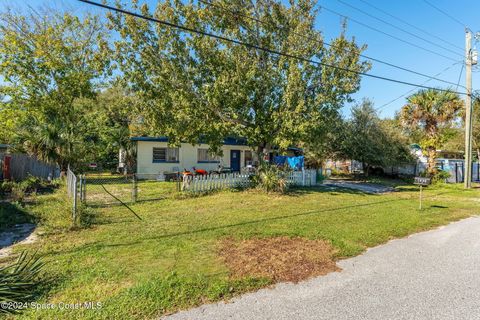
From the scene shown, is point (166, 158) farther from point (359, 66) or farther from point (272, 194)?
point (359, 66)

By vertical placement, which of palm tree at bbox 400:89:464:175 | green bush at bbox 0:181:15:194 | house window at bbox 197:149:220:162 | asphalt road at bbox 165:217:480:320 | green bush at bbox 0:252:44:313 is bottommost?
asphalt road at bbox 165:217:480:320

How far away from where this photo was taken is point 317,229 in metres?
6.50

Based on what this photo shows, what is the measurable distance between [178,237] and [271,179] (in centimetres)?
676

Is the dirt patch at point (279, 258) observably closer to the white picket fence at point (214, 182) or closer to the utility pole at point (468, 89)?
the white picket fence at point (214, 182)

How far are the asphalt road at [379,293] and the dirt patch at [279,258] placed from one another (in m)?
0.24

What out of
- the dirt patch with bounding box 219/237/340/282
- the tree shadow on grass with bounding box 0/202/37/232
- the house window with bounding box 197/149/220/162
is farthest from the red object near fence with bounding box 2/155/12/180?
the dirt patch with bounding box 219/237/340/282

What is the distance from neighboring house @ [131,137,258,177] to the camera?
58.7 feet

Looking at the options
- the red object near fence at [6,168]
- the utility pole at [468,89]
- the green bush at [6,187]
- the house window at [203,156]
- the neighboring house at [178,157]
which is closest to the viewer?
the green bush at [6,187]

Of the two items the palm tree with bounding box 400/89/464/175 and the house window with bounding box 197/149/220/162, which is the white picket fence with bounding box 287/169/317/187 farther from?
the palm tree with bounding box 400/89/464/175

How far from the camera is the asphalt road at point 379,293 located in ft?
10.2

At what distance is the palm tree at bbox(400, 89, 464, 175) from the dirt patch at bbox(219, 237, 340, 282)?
17.3 meters

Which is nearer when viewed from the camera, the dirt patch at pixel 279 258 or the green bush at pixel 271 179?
the dirt patch at pixel 279 258

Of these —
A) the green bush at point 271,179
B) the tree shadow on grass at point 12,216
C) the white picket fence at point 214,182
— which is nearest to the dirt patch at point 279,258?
the tree shadow on grass at point 12,216

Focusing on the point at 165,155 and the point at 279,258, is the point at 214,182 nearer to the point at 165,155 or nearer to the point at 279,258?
the point at 279,258
